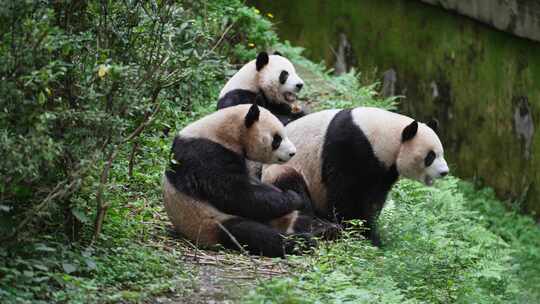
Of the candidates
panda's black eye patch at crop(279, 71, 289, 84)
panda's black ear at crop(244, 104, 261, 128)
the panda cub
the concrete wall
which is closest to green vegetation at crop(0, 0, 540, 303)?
panda's black ear at crop(244, 104, 261, 128)

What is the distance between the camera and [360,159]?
7602 millimetres

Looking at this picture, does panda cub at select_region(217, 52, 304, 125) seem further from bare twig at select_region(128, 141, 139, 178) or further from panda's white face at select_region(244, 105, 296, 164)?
panda's white face at select_region(244, 105, 296, 164)

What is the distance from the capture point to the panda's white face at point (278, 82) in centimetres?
975

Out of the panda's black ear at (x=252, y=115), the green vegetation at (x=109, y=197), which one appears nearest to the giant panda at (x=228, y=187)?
the panda's black ear at (x=252, y=115)

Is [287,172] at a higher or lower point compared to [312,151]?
lower

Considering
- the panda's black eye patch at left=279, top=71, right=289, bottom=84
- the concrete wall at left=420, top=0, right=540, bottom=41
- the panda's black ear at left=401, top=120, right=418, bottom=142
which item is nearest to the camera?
the panda's black ear at left=401, top=120, right=418, bottom=142

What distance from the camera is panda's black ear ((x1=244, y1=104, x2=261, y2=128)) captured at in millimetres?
7070

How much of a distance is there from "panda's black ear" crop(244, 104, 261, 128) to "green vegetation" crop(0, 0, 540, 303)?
538mm

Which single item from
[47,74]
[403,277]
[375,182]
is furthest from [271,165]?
[47,74]

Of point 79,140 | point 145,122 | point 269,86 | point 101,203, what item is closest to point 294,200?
point 145,122

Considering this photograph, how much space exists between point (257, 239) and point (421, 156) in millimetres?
1626

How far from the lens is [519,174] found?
13211mm

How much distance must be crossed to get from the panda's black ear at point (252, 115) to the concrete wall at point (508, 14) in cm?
635

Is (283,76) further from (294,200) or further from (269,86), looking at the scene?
(294,200)
